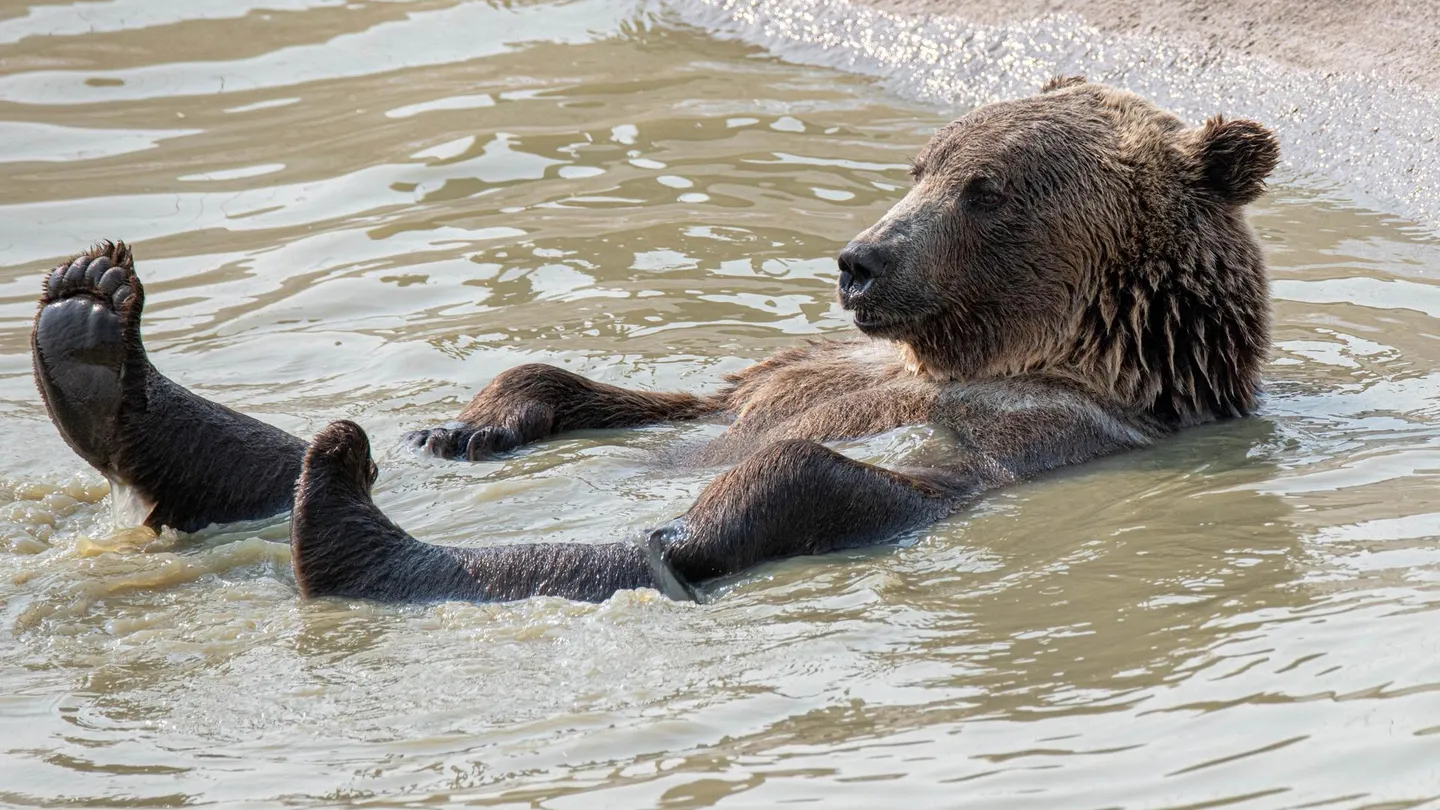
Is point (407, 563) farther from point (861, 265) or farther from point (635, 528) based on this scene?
point (861, 265)

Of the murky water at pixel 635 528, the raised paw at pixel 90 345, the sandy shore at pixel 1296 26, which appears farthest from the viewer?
the sandy shore at pixel 1296 26

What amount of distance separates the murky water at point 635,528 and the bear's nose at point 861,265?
569mm

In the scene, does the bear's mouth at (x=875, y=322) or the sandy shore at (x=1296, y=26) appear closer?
the bear's mouth at (x=875, y=322)

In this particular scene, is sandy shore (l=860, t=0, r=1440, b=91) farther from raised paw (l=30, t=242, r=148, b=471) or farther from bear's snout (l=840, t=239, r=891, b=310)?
raised paw (l=30, t=242, r=148, b=471)

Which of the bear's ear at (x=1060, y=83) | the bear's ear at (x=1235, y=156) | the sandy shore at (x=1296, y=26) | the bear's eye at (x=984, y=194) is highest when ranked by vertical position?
the sandy shore at (x=1296, y=26)

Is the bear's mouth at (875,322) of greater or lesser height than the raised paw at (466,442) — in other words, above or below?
above

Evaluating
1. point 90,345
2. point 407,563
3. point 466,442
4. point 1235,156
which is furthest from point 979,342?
point 90,345

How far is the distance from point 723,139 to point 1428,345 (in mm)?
4939

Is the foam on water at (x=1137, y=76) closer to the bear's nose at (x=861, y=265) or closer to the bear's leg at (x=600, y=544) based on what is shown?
the bear's nose at (x=861, y=265)

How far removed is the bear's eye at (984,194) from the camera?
6.45m

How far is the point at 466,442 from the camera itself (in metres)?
6.81

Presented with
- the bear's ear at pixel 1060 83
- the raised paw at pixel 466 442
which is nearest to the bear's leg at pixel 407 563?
the raised paw at pixel 466 442

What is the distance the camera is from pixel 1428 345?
7.39 metres

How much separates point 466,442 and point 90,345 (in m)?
1.66
